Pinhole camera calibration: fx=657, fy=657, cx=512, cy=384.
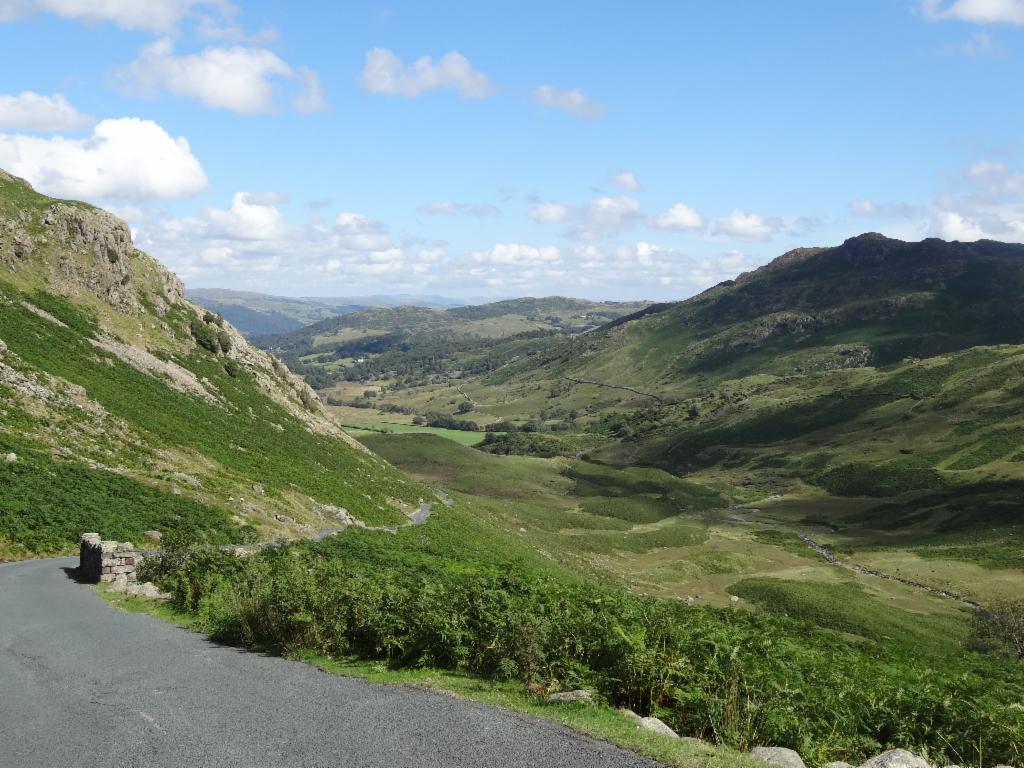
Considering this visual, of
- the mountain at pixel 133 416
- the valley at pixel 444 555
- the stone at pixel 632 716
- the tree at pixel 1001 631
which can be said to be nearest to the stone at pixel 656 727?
the stone at pixel 632 716

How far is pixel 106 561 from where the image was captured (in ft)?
113

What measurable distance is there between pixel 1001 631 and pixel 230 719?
99542 mm

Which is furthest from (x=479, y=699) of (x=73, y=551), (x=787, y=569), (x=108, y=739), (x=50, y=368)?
(x=787, y=569)

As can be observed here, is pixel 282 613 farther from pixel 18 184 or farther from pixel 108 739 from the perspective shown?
pixel 18 184

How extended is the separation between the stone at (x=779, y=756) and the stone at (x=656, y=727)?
1811 millimetres

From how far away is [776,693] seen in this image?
16500 millimetres

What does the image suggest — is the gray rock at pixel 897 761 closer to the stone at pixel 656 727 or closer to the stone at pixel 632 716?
the stone at pixel 656 727

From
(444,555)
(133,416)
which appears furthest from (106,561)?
(133,416)

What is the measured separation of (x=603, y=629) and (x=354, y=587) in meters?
9.61

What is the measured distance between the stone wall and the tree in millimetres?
87499

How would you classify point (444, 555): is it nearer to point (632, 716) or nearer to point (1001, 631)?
point (632, 716)

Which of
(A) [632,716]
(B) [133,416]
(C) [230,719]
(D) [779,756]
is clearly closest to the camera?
(D) [779,756]

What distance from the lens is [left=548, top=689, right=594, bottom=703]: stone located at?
672 inches

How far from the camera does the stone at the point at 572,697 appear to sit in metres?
17.1
